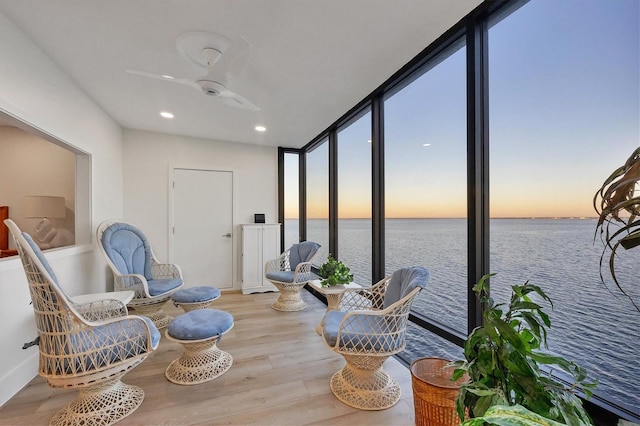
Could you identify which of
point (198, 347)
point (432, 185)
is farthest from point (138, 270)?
point (432, 185)

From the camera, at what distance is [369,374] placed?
1.82 m

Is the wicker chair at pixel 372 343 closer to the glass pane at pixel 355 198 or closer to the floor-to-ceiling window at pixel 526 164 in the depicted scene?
the floor-to-ceiling window at pixel 526 164

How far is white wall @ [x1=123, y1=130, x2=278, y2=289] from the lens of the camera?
13.0 feet

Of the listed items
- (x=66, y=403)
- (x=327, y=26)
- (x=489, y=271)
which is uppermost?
(x=327, y=26)

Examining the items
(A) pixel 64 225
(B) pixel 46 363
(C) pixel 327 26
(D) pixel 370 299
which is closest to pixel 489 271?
(D) pixel 370 299

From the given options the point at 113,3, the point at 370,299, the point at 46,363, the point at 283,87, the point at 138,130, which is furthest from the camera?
the point at 138,130

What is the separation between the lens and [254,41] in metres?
1.97

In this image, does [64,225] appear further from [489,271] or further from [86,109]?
[489,271]

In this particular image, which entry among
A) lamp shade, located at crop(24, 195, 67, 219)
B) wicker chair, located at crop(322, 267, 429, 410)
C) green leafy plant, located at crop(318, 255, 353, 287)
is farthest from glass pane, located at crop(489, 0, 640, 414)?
lamp shade, located at crop(24, 195, 67, 219)

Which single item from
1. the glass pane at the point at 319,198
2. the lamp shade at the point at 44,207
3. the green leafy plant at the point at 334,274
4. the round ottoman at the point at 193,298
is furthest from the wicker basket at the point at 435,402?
the lamp shade at the point at 44,207

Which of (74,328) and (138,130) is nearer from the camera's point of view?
(74,328)

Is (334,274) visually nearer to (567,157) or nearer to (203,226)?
(567,157)

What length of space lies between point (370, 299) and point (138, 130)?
413cm

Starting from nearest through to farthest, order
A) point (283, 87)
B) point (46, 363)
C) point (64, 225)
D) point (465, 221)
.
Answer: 1. point (46, 363)
2. point (465, 221)
3. point (283, 87)
4. point (64, 225)
